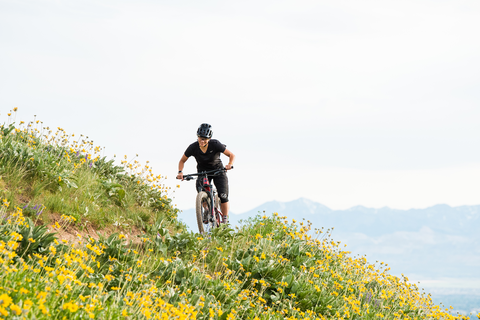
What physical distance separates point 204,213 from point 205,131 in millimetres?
1932

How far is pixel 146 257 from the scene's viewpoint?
6.88 meters

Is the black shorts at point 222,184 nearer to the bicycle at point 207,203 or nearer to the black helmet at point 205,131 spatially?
the bicycle at point 207,203

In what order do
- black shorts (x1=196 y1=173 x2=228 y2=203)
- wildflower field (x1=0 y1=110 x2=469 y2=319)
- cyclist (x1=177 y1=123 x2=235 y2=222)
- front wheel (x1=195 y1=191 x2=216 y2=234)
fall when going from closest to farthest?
wildflower field (x1=0 y1=110 x2=469 y2=319), front wheel (x1=195 y1=191 x2=216 y2=234), cyclist (x1=177 y1=123 x2=235 y2=222), black shorts (x1=196 y1=173 x2=228 y2=203)

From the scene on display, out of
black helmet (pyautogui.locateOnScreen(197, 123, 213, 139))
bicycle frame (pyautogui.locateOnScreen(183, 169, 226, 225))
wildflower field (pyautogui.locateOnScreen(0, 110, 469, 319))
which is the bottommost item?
wildflower field (pyautogui.locateOnScreen(0, 110, 469, 319))

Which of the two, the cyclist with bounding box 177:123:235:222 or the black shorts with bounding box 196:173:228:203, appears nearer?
the cyclist with bounding box 177:123:235:222

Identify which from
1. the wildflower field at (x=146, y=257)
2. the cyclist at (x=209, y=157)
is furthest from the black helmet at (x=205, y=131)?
the wildflower field at (x=146, y=257)

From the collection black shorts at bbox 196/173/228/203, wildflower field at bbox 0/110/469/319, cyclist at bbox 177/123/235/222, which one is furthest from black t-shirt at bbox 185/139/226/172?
wildflower field at bbox 0/110/469/319

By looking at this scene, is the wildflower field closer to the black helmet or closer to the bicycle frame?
the bicycle frame

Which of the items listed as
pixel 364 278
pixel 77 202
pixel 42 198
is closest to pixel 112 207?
pixel 77 202

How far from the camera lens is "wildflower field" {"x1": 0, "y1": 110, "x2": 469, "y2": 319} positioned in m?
4.86

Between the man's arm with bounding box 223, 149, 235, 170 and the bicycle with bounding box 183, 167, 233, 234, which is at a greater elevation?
the man's arm with bounding box 223, 149, 235, 170

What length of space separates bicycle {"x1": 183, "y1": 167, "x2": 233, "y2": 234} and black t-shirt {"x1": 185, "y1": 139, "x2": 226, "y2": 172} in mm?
212

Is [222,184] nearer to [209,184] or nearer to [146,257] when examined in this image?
[209,184]

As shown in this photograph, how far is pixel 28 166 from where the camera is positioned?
27.2ft
